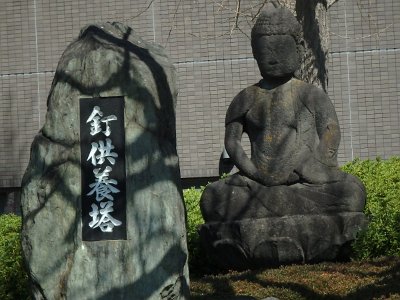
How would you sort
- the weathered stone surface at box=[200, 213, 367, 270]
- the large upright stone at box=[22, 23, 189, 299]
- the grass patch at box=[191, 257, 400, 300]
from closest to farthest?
the large upright stone at box=[22, 23, 189, 299], the grass patch at box=[191, 257, 400, 300], the weathered stone surface at box=[200, 213, 367, 270]

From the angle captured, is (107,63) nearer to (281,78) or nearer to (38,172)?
(38,172)

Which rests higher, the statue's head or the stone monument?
the statue's head

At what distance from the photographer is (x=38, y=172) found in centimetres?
832

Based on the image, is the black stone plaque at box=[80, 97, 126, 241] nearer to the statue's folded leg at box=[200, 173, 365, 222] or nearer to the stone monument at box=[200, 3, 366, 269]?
the stone monument at box=[200, 3, 366, 269]

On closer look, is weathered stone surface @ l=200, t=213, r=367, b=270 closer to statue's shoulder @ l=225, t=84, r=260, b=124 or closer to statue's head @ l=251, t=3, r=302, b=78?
statue's shoulder @ l=225, t=84, r=260, b=124

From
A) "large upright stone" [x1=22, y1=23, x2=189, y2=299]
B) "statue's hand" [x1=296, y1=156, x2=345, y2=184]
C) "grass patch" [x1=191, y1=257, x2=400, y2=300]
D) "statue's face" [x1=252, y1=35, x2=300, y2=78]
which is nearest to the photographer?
"large upright stone" [x1=22, y1=23, x2=189, y2=299]

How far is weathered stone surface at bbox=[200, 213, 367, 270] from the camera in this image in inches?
424

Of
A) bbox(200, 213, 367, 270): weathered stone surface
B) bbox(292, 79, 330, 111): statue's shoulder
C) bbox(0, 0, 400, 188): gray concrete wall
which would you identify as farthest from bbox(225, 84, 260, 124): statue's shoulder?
bbox(0, 0, 400, 188): gray concrete wall

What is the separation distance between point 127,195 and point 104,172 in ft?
0.73

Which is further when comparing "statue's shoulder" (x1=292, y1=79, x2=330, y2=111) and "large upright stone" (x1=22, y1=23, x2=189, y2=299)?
"statue's shoulder" (x1=292, y1=79, x2=330, y2=111)

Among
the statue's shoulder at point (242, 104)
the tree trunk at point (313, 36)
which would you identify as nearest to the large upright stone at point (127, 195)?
the statue's shoulder at point (242, 104)

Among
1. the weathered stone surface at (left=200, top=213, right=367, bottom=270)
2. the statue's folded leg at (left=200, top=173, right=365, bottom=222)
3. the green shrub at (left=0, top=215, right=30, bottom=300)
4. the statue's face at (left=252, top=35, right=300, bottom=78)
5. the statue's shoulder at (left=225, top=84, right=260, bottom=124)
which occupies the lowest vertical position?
the green shrub at (left=0, top=215, right=30, bottom=300)

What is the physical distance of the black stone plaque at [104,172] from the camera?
26.8 ft

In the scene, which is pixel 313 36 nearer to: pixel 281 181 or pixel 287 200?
pixel 281 181
